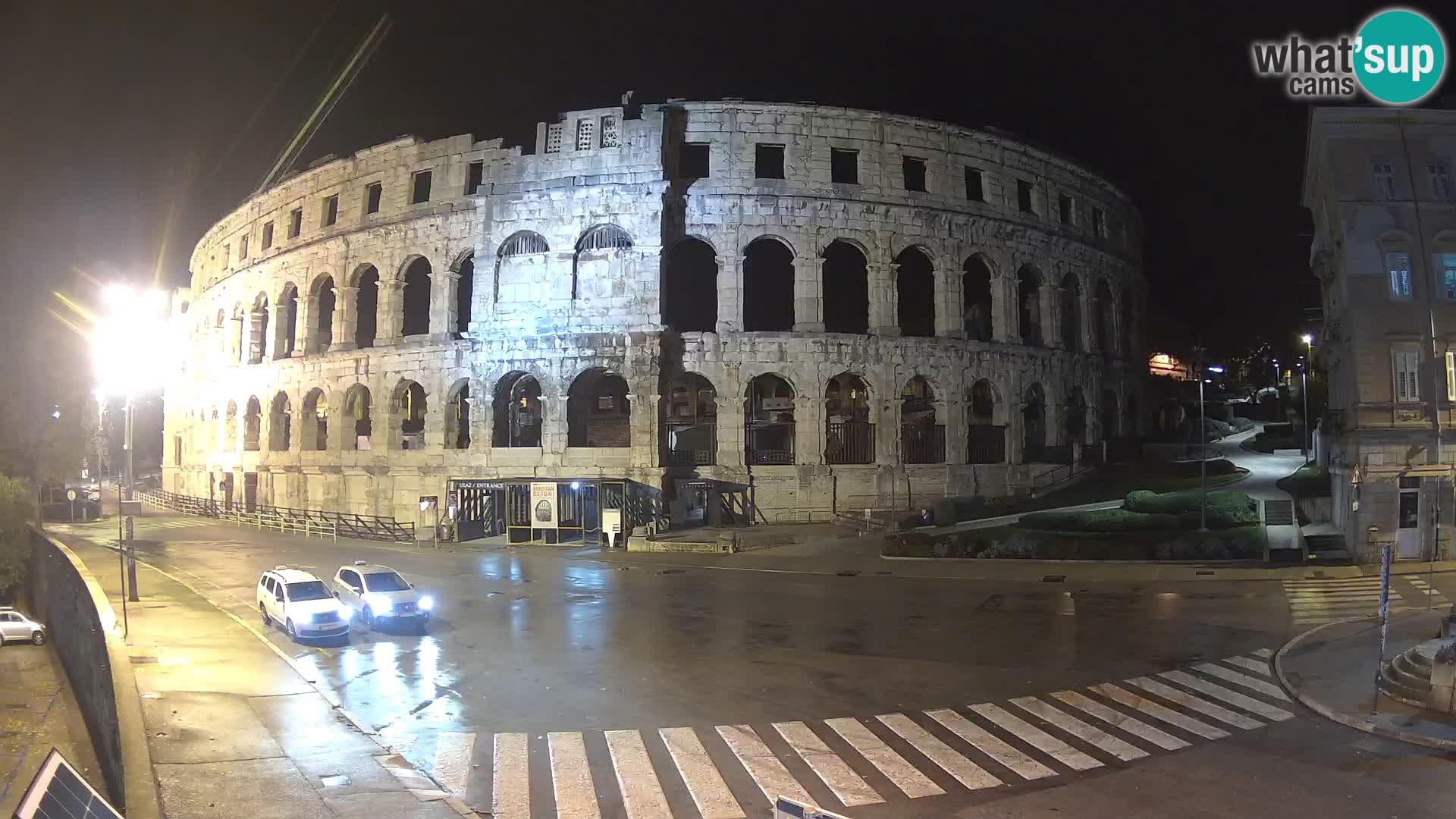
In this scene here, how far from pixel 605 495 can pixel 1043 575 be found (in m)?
20.8

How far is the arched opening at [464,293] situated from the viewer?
48.8 m

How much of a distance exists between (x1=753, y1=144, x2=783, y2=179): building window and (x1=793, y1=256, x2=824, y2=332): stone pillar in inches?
272

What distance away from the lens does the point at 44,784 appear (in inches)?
206

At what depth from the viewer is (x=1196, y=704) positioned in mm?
15016

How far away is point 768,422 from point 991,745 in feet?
115

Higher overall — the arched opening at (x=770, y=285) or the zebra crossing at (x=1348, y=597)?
the arched opening at (x=770, y=285)

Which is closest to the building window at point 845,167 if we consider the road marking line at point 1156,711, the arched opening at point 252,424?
the road marking line at point 1156,711

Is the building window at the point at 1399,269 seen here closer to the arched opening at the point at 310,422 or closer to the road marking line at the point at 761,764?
the road marking line at the point at 761,764

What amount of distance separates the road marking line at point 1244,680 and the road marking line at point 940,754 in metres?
6.91

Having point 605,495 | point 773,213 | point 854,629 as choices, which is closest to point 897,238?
point 773,213

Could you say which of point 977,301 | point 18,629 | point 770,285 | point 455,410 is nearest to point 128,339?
point 18,629

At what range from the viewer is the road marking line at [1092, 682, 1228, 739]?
13617 mm

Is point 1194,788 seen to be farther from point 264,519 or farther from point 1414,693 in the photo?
point 264,519

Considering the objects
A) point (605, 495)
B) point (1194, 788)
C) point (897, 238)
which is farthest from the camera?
point (897, 238)
